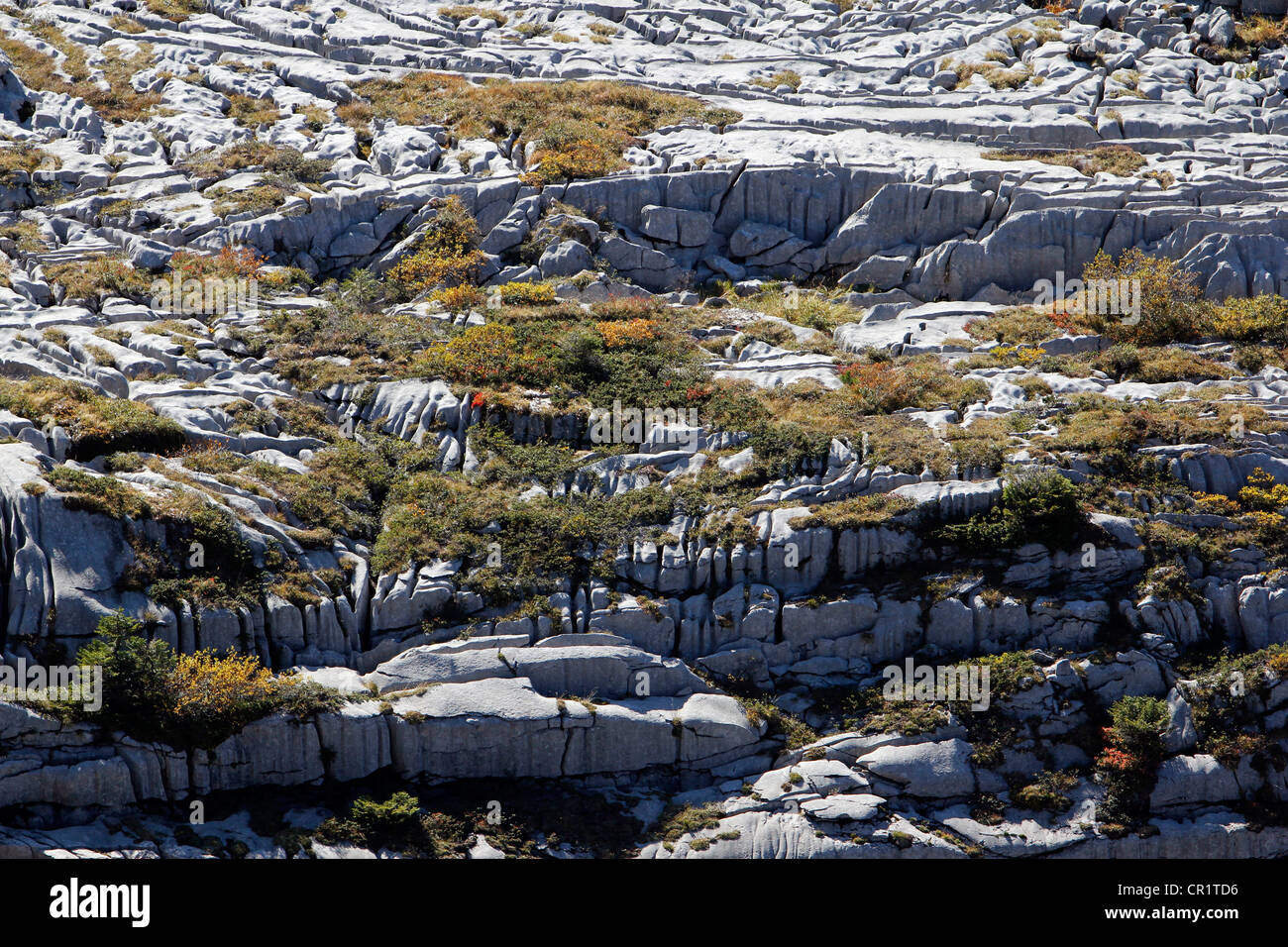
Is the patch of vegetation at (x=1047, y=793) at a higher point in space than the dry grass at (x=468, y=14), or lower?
lower

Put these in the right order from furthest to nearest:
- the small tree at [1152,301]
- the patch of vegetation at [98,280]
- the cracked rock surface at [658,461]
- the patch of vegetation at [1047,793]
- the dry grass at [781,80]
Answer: the dry grass at [781,80], the patch of vegetation at [98,280], the small tree at [1152,301], the patch of vegetation at [1047,793], the cracked rock surface at [658,461]

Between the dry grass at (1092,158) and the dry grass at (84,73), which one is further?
the dry grass at (84,73)

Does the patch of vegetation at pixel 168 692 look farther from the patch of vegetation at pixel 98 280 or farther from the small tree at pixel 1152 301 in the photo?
the small tree at pixel 1152 301

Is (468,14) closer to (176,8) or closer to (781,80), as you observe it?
(176,8)

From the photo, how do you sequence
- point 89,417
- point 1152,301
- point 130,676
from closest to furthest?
point 130,676 < point 89,417 < point 1152,301

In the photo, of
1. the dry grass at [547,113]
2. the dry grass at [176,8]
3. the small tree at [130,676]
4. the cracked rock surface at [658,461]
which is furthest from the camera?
the dry grass at [176,8]

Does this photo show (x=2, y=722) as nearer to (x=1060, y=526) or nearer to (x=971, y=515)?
(x=971, y=515)

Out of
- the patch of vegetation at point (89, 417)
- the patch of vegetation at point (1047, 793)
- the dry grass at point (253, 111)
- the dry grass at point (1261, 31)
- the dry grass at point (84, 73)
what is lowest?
the patch of vegetation at point (1047, 793)

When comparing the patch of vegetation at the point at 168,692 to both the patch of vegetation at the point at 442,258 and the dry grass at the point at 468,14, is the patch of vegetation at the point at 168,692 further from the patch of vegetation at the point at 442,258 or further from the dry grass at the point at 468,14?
the dry grass at the point at 468,14

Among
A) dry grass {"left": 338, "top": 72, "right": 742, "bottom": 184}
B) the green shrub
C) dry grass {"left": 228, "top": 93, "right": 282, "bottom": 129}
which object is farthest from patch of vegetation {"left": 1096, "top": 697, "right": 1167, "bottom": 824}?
dry grass {"left": 228, "top": 93, "right": 282, "bottom": 129}

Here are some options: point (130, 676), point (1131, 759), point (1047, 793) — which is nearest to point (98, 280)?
point (130, 676)

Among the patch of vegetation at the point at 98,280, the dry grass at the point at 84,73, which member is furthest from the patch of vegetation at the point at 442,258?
the dry grass at the point at 84,73
